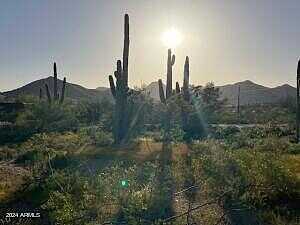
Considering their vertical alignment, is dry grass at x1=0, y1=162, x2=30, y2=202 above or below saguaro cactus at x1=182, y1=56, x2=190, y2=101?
below

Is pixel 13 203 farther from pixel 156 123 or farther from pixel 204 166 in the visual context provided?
pixel 156 123

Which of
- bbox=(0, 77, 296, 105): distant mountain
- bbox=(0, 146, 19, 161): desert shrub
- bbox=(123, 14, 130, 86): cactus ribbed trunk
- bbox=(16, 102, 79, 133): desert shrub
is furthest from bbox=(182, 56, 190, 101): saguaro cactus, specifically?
bbox=(0, 77, 296, 105): distant mountain

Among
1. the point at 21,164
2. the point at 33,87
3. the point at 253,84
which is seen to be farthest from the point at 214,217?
the point at 253,84

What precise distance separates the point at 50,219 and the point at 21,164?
8.81m

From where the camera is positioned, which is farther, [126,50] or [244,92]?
[244,92]

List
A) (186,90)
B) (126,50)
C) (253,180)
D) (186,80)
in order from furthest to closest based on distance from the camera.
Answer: (186,80) → (186,90) → (126,50) → (253,180)

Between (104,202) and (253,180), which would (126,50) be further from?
(104,202)

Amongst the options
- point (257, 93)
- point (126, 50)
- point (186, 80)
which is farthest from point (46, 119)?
point (257, 93)

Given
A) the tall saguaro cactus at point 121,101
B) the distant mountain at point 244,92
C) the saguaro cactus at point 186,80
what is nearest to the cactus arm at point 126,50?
the tall saguaro cactus at point 121,101

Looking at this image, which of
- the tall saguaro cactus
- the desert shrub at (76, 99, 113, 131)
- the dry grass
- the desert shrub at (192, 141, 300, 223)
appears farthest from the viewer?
the desert shrub at (76, 99, 113, 131)

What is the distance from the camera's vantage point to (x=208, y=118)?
31234 millimetres

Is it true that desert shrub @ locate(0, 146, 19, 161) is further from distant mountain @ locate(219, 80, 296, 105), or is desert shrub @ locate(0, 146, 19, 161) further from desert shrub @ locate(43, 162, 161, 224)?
distant mountain @ locate(219, 80, 296, 105)

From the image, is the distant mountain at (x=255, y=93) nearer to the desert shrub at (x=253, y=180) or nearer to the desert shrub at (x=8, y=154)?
the desert shrub at (x=8, y=154)

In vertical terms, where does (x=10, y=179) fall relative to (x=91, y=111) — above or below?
below
